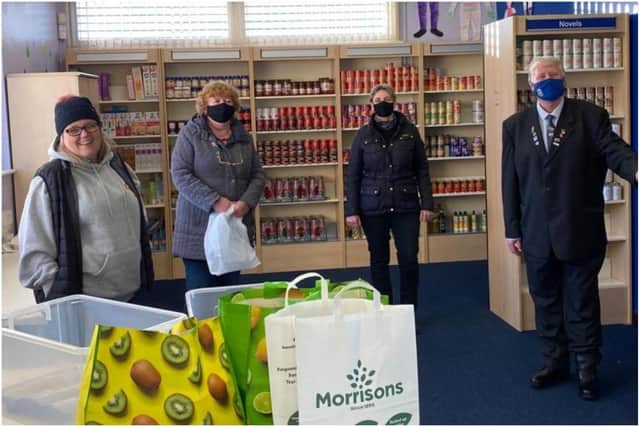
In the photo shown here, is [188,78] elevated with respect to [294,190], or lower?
elevated

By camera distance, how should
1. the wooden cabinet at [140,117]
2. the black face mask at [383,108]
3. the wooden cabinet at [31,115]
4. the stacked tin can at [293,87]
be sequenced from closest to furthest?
the black face mask at [383,108], the wooden cabinet at [31,115], the wooden cabinet at [140,117], the stacked tin can at [293,87]

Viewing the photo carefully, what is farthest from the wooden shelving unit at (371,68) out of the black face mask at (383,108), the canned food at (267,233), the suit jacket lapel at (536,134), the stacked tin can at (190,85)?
the suit jacket lapel at (536,134)

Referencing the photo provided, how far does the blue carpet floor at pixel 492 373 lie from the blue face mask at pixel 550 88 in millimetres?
1445

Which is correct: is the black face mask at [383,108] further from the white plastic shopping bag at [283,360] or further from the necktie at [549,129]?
the white plastic shopping bag at [283,360]

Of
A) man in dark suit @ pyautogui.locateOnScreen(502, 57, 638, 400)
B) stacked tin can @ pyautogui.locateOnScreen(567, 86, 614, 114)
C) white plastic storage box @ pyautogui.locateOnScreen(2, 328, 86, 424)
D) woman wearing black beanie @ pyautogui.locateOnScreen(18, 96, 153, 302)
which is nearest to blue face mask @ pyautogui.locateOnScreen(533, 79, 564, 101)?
man in dark suit @ pyautogui.locateOnScreen(502, 57, 638, 400)

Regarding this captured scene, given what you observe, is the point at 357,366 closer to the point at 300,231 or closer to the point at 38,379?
the point at 38,379

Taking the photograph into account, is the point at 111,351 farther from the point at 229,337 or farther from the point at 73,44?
the point at 73,44

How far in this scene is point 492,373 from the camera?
4.43m

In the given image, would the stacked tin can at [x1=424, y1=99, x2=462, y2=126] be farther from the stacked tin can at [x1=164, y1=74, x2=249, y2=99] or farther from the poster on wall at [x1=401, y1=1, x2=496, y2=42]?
the stacked tin can at [x1=164, y1=74, x2=249, y2=99]

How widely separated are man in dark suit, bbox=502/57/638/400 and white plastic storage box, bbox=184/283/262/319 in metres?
2.05

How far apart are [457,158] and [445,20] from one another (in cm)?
144

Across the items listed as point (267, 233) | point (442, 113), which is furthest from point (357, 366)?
point (442, 113)

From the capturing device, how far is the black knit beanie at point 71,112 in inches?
109

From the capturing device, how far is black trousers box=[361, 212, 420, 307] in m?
5.11
